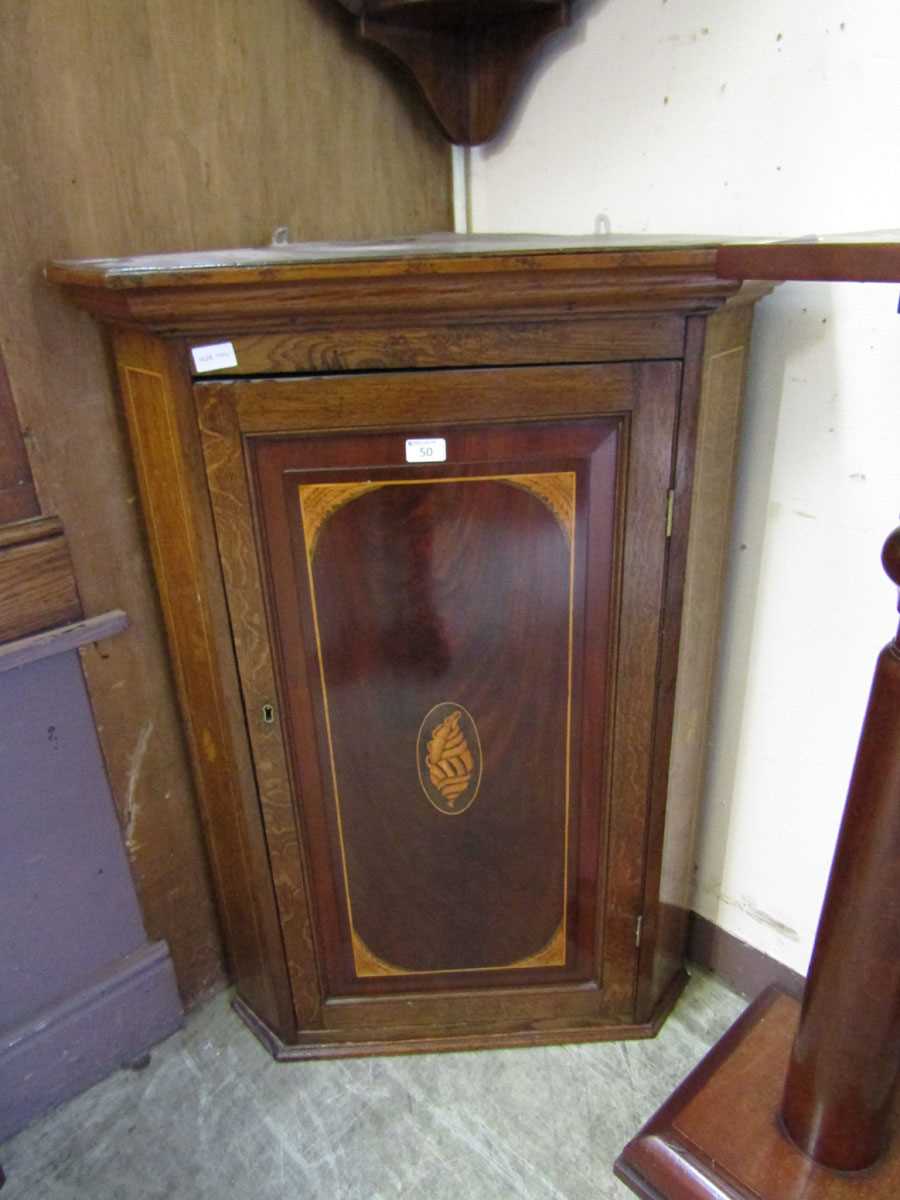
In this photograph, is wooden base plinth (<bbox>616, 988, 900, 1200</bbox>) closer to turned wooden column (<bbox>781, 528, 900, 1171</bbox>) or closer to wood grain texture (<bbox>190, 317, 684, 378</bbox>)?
turned wooden column (<bbox>781, 528, 900, 1171</bbox>)

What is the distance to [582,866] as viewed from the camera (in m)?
1.28

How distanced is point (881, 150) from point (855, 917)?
0.87 meters

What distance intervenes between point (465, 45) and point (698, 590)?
895 mm

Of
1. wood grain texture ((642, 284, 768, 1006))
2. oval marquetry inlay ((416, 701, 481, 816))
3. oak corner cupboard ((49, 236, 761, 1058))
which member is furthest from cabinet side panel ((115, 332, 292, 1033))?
wood grain texture ((642, 284, 768, 1006))

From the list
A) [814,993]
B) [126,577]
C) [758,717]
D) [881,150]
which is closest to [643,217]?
[881,150]

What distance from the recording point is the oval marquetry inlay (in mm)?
1165

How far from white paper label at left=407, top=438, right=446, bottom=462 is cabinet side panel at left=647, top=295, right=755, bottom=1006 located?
0.92ft

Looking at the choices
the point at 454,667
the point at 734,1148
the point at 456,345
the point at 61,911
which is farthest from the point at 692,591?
the point at 61,911

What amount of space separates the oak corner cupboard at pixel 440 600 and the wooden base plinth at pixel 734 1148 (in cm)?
17

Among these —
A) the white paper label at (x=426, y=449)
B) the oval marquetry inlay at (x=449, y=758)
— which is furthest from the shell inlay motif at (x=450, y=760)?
the white paper label at (x=426, y=449)

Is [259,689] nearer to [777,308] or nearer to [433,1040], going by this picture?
[433,1040]

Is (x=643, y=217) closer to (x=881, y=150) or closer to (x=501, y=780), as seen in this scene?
(x=881, y=150)

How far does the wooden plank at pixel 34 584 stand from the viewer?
109 cm

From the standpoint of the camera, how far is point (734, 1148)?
3.80ft
